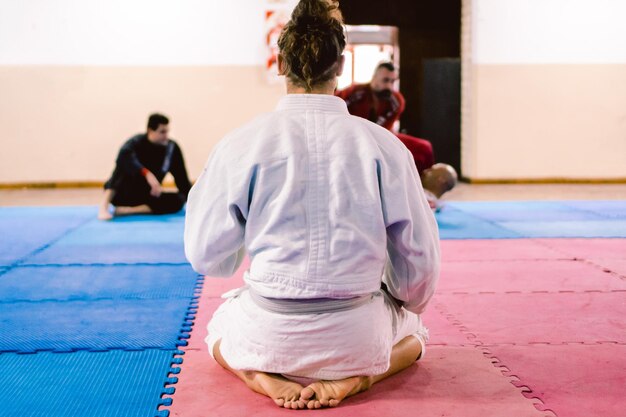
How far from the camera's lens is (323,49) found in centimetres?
207

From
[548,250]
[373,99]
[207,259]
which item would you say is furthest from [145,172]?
[207,259]

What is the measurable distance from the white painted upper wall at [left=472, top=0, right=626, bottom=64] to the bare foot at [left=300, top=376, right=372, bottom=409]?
8924mm

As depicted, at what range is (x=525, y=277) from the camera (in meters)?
4.17

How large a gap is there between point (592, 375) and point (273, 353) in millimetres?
1206

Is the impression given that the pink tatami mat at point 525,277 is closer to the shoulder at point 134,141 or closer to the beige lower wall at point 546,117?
the shoulder at point 134,141

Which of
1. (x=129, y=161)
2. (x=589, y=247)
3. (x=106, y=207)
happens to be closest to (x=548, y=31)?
(x=589, y=247)

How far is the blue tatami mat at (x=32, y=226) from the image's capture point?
17.1 feet

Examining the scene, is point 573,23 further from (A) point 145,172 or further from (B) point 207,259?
(B) point 207,259

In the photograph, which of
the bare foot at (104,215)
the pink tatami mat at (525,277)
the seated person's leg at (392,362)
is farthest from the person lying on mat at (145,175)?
the seated person's leg at (392,362)

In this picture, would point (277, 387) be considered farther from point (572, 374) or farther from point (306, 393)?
point (572, 374)

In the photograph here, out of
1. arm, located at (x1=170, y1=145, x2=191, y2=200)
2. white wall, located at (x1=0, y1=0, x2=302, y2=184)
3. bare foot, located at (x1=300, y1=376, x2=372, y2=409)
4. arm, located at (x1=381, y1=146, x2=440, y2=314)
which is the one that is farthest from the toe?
white wall, located at (x1=0, y1=0, x2=302, y2=184)

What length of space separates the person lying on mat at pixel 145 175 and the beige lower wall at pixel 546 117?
5136 millimetres

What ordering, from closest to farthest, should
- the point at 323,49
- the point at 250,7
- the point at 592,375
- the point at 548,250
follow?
the point at 323,49 → the point at 592,375 → the point at 548,250 → the point at 250,7

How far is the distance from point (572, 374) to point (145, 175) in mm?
5194
